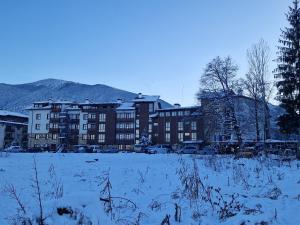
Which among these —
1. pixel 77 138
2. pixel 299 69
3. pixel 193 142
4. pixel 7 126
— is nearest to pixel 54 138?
pixel 77 138

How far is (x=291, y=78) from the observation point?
33.5 metres

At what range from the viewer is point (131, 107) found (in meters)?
103

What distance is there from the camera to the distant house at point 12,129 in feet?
360

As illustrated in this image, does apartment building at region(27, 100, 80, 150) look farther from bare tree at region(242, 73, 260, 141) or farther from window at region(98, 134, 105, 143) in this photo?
bare tree at region(242, 73, 260, 141)

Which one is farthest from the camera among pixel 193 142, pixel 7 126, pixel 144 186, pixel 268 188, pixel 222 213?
pixel 7 126

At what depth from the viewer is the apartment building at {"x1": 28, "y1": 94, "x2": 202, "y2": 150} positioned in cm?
9831

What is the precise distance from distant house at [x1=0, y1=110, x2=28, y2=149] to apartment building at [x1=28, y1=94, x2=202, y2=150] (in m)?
6.96

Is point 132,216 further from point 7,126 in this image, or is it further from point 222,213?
point 7,126

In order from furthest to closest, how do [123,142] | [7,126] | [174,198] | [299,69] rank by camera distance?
[7,126] → [123,142] → [299,69] → [174,198]

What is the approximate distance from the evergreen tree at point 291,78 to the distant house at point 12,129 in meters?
90.2

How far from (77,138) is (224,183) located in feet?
329

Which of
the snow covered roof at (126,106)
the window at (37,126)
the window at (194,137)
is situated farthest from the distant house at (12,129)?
the window at (194,137)

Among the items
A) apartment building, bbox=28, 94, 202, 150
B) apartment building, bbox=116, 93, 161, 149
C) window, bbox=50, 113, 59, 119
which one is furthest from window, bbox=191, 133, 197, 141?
window, bbox=50, 113, 59, 119

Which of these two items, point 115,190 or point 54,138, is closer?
point 115,190
